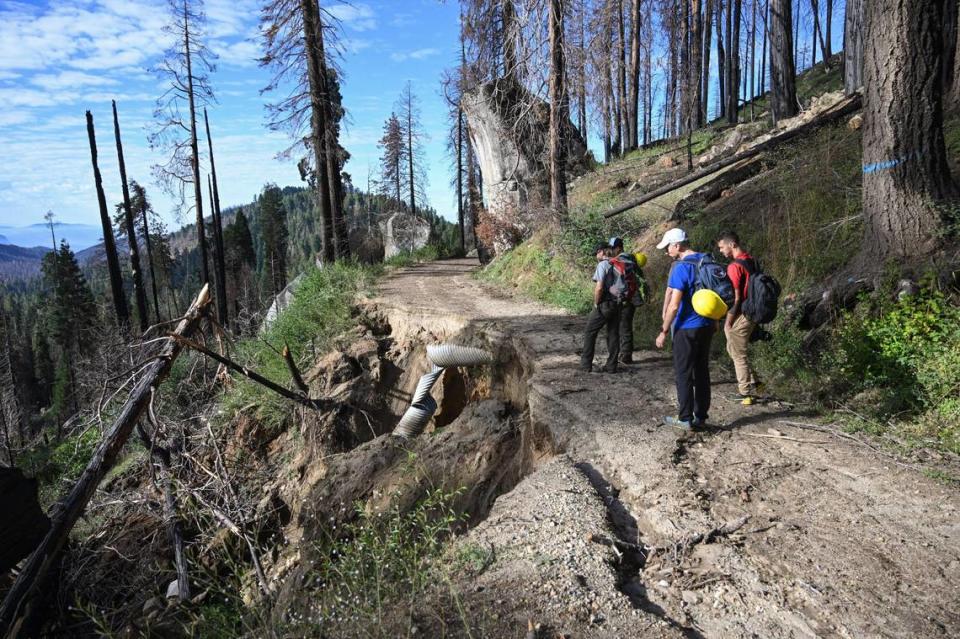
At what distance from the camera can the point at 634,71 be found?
27.2m

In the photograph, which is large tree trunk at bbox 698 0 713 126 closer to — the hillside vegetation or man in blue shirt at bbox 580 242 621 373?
the hillside vegetation

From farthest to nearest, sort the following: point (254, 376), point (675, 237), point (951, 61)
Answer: point (951, 61)
point (254, 376)
point (675, 237)

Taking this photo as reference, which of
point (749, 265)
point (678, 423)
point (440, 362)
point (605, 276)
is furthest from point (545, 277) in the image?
point (678, 423)

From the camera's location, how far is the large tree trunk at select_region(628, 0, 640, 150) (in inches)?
1011

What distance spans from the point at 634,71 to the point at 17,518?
2909cm

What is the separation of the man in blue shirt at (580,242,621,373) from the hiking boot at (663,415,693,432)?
157cm

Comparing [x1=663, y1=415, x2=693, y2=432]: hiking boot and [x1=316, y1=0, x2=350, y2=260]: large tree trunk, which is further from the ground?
[x1=316, y1=0, x2=350, y2=260]: large tree trunk

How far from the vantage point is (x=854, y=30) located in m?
15.5

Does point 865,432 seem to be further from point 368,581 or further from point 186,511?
point 186,511

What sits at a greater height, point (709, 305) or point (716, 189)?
point (716, 189)

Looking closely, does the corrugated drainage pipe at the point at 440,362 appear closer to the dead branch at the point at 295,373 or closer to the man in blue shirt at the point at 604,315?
the dead branch at the point at 295,373

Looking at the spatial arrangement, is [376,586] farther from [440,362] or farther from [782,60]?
[782,60]

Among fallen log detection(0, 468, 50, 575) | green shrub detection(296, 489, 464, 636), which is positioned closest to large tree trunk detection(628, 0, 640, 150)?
green shrub detection(296, 489, 464, 636)

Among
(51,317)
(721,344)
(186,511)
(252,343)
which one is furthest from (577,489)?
(51,317)
